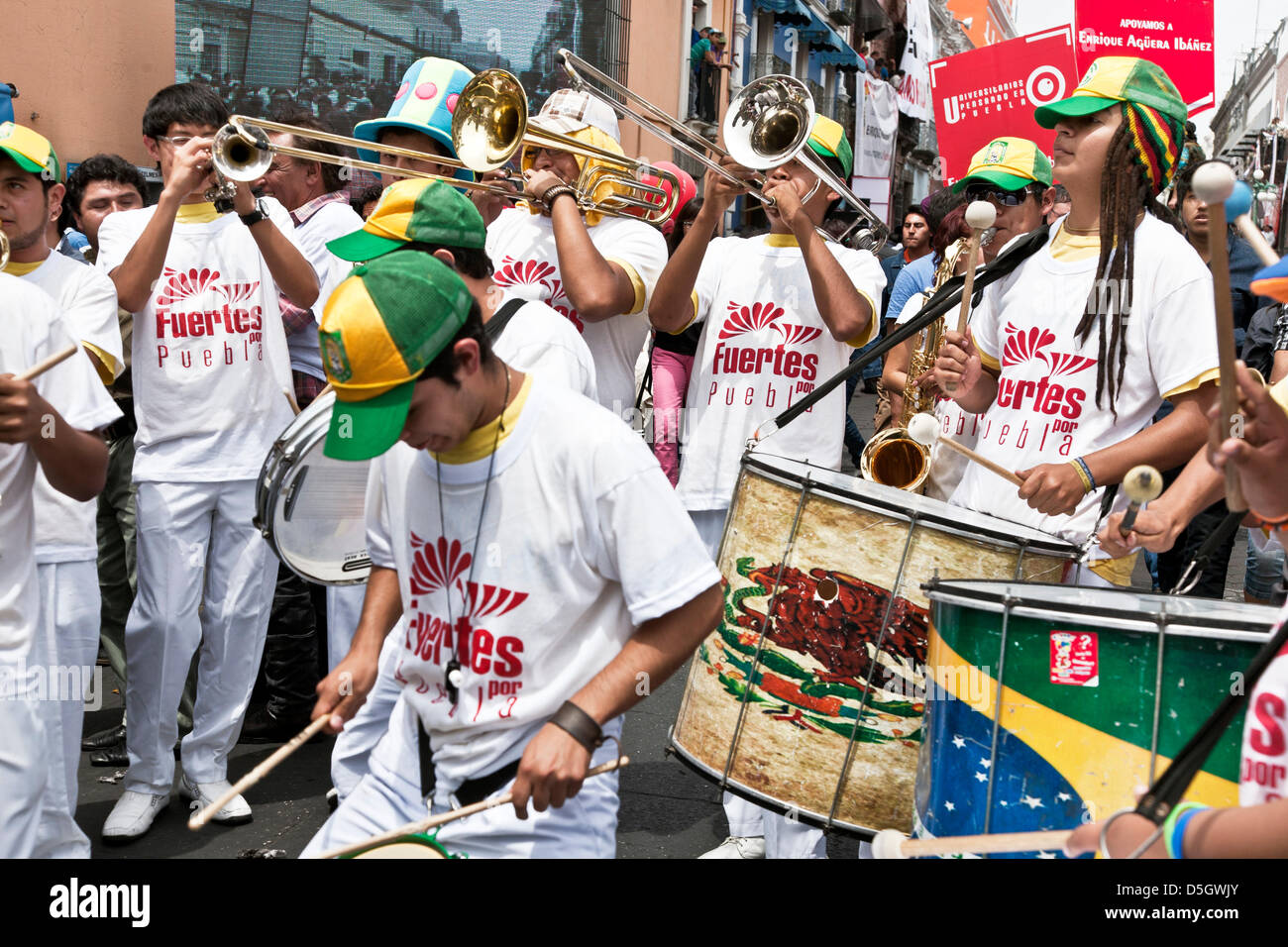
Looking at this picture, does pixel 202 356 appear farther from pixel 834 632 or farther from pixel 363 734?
pixel 834 632

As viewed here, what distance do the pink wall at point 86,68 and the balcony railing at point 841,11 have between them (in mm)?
23154

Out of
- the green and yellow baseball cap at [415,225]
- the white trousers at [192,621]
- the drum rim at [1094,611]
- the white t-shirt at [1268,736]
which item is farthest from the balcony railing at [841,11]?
the white t-shirt at [1268,736]

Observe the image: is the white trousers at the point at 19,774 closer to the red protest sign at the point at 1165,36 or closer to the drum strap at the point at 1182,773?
the drum strap at the point at 1182,773

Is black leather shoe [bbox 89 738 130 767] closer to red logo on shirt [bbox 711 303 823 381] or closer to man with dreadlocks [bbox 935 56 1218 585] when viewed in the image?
red logo on shirt [bbox 711 303 823 381]

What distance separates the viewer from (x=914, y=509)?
3.12 m

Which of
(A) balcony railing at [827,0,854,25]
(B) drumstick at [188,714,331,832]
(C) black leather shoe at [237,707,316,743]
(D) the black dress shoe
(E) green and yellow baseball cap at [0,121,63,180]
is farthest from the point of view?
(A) balcony railing at [827,0,854,25]

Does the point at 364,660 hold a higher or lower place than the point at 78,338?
lower

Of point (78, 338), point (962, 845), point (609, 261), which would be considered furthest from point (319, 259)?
point (962, 845)

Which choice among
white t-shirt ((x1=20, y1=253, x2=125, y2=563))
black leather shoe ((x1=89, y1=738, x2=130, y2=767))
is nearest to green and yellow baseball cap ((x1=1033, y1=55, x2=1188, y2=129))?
white t-shirt ((x1=20, y1=253, x2=125, y2=563))

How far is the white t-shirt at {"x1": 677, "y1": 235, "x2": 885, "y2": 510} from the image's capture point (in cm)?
448

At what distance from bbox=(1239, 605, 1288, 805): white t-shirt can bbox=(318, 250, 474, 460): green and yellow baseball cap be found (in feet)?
4.49

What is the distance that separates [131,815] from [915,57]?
28576mm

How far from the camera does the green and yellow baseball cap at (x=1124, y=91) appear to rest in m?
3.50

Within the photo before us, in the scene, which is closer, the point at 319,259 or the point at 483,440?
the point at 483,440
